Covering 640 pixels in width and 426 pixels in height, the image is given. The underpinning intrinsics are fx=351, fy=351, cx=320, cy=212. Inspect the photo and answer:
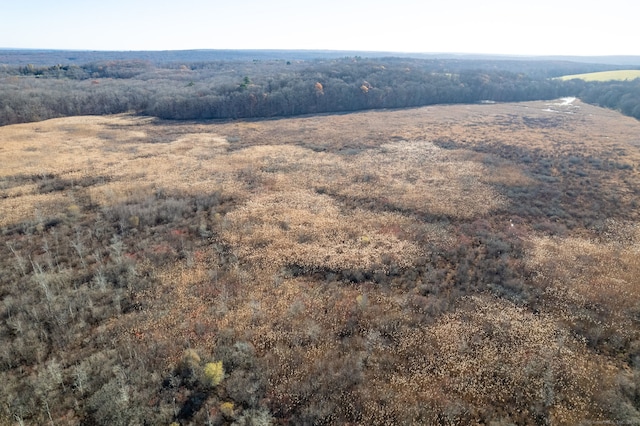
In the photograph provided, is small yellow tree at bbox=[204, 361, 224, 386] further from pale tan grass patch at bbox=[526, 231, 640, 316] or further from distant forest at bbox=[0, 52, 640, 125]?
distant forest at bbox=[0, 52, 640, 125]

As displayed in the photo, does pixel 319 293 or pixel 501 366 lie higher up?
pixel 319 293

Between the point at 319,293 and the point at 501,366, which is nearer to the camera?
the point at 501,366

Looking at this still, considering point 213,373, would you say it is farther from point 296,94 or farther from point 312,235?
point 296,94

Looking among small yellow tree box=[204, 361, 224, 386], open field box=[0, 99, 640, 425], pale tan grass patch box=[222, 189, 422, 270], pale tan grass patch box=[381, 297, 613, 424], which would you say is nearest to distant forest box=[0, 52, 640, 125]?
open field box=[0, 99, 640, 425]

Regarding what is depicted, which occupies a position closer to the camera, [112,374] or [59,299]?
[112,374]

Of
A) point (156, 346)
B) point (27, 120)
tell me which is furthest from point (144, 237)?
point (27, 120)

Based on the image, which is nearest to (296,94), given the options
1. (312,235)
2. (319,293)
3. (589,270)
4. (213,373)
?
(312,235)

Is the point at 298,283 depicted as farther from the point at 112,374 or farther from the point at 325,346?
the point at 112,374
